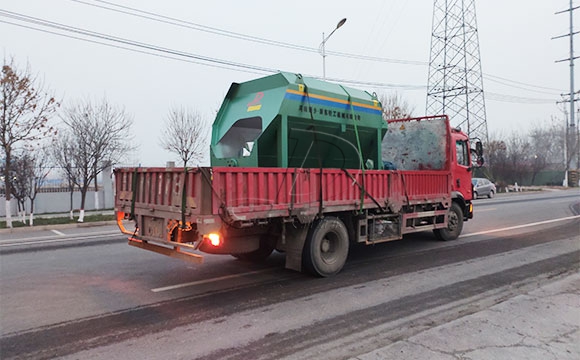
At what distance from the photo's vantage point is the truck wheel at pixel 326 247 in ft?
20.5

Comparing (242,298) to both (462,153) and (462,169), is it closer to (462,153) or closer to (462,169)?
(462,169)

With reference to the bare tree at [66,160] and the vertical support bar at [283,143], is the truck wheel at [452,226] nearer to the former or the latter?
the vertical support bar at [283,143]

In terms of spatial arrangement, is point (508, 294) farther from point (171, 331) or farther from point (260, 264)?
point (171, 331)

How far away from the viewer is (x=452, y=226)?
10.1 metres

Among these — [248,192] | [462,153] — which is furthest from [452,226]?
[248,192]

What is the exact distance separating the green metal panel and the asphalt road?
197cm

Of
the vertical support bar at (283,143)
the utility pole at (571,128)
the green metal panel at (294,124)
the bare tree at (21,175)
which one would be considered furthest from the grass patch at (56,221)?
the utility pole at (571,128)

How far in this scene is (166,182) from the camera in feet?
18.2

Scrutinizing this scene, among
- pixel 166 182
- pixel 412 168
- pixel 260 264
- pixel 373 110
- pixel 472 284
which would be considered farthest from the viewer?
pixel 412 168

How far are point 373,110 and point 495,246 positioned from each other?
4391mm

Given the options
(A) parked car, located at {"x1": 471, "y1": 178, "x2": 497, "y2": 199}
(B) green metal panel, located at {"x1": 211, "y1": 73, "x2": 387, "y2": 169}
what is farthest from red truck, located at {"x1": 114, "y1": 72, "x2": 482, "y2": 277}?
(A) parked car, located at {"x1": 471, "y1": 178, "x2": 497, "y2": 199}

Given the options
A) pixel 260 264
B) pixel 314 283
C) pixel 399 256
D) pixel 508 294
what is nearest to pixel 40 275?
pixel 260 264

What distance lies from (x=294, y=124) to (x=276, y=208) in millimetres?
1826

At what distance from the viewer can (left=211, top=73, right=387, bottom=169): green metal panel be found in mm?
6715
